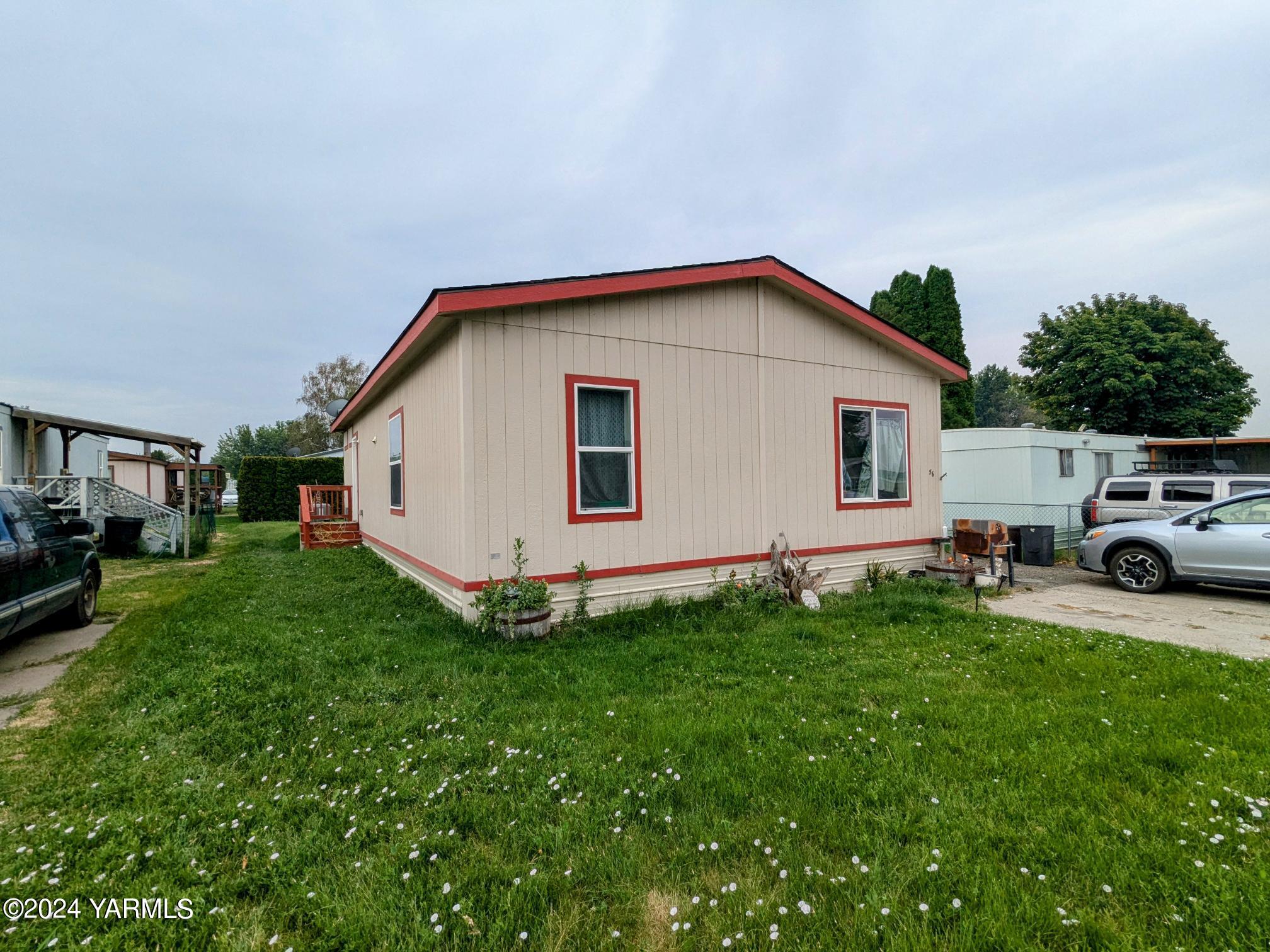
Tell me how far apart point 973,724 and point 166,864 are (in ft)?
13.4

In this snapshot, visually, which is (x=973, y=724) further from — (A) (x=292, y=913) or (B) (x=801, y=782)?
(A) (x=292, y=913)

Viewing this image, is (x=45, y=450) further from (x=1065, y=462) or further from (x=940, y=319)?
(x=940, y=319)

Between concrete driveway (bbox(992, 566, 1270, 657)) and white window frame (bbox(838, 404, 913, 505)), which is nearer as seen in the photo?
concrete driveway (bbox(992, 566, 1270, 657))

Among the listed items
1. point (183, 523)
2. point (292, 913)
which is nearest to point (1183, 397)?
point (292, 913)

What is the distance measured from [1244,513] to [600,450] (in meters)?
8.39

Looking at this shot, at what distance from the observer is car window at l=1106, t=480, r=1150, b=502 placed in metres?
10.4

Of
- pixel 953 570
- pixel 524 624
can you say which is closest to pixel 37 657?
pixel 524 624

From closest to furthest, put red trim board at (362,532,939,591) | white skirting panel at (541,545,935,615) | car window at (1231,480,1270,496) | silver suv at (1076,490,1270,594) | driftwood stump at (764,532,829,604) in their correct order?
1. red trim board at (362,532,939,591)
2. white skirting panel at (541,545,935,615)
3. driftwood stump at (764,532,829,604)
4. silver suv at (1076,490,1270,594)
5. car window at (1231,480,1270,496)

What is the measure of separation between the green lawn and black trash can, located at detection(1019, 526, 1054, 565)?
21.2 feet

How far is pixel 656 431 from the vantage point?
621 centimetres

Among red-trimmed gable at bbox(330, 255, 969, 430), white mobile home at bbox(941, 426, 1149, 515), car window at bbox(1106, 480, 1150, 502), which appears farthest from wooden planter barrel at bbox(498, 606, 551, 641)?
car window at bbox(1106, 480, 1150, 502)

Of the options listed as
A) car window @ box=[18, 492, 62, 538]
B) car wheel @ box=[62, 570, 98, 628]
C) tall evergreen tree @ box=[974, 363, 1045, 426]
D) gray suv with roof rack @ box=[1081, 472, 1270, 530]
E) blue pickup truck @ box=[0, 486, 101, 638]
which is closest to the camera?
blue pickup truck @ box=[0, 486, 101, 638]

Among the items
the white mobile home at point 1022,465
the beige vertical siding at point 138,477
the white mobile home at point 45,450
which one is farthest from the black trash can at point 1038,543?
the beige vertical siding at point 138,477

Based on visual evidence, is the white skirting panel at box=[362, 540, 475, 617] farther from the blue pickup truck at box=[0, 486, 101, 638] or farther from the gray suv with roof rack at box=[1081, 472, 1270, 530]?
the gray suv with roof rack at box=[1081, 472, 1270, 530]
